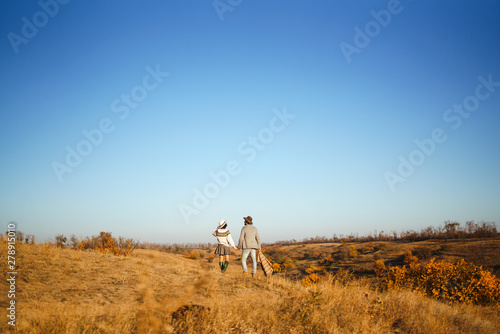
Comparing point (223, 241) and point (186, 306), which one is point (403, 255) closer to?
point (223, 241)

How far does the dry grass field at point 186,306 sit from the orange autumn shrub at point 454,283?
1.17 metres

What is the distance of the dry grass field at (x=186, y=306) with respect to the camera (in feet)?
12.8

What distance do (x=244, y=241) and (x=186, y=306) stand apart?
528cm

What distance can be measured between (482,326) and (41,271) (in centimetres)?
1145

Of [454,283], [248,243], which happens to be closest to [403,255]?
[454,283]

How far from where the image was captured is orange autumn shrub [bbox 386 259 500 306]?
10062 millimetres

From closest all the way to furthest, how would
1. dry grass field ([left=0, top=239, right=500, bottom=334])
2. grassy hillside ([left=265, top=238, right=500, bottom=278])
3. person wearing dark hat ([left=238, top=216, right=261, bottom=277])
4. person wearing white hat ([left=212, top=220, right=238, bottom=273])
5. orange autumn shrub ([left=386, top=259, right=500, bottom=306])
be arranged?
dry grass field ([left=0, top=239, right=500, bottom=334]) → person wearing dark hat ([left=238, top=216, right=261, bottom=277]) → orange autumn shrub ([left=386, top=259, right=500, bottom=306]) → person wearing white hat ([left=212, top=220, right=238, bottom=273]) → grassy hillside ([left=265, top=238, right=500, bottom=278])

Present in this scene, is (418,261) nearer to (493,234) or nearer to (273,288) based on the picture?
(493,234)

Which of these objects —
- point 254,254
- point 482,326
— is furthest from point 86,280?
point 482,326

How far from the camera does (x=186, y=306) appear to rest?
478 centimetres

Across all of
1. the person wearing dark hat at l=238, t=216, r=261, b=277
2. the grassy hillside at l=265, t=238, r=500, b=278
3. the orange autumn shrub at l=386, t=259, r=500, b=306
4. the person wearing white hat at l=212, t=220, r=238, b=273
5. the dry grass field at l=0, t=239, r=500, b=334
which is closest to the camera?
the dry grass field at l=0, t=239, r=500, b=334

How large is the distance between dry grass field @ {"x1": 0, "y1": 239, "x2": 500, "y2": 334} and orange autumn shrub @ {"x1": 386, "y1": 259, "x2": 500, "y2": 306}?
117 cm

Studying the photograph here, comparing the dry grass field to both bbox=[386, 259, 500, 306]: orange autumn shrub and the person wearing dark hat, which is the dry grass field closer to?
bbox=[386, 259, 500, 306]: orange autumn shrub

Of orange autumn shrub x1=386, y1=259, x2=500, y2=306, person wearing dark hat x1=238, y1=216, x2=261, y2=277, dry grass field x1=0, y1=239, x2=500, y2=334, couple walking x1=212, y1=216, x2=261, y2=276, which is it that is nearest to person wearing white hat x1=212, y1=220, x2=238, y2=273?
couple walking x1=212, y1=216, x2=261, y2=276
